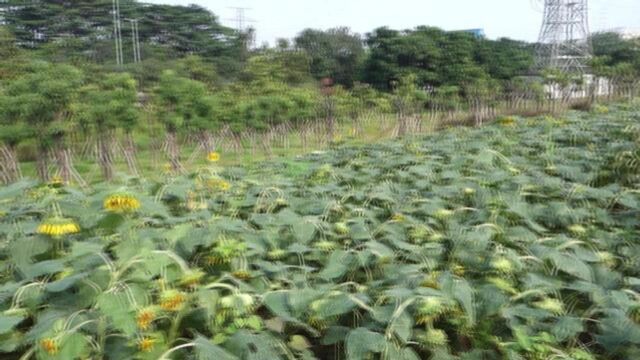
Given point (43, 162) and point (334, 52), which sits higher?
point (334, 52)

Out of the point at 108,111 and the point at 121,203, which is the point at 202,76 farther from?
the point at 121,203

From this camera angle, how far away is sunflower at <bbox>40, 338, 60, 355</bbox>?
0.78m

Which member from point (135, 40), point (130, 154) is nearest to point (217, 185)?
point (130, 154)

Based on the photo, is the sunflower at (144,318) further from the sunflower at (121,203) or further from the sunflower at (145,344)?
the sunflower at (121,203)

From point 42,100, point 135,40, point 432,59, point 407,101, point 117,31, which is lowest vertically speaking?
point 407,101

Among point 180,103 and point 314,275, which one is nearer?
point 314,275

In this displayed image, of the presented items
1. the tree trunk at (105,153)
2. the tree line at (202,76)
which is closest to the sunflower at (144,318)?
the tree line at (202,76)

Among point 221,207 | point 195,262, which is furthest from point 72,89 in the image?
point 195,262

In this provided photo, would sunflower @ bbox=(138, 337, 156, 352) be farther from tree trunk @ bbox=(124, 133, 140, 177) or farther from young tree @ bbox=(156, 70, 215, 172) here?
young tree @ bbox=(156, 70, 215, 172)

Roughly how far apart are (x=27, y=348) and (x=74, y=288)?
11cm

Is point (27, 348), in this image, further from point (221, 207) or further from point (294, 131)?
point (294, 131)

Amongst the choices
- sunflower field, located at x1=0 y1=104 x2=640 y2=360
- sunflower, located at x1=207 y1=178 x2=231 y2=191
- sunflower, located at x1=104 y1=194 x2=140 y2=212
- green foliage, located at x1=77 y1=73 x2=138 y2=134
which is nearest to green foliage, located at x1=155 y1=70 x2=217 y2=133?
green foliage, located at x1=77 y1=73 x2=138 y2=134

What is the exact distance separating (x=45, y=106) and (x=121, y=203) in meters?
6.24

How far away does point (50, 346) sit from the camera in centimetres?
77
